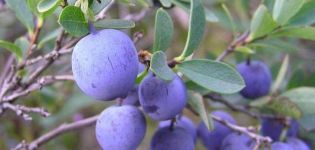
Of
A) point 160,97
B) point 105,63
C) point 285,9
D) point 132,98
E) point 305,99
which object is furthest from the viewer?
point 305,99

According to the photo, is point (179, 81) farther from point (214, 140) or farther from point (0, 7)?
point (0, 7)

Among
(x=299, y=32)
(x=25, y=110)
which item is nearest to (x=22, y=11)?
(x=25, y=110)

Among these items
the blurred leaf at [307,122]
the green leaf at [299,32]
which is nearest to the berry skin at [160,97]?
the green leaf at [299,32]

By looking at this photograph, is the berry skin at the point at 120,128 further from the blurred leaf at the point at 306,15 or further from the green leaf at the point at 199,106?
the blurred leaf at the point at 306,15

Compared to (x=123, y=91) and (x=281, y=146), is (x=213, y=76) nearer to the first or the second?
(x=123, y=91)

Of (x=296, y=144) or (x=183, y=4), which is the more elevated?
(x=183, y=4)

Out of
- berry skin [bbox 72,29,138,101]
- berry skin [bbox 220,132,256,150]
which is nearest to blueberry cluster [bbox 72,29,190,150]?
berry skin [bbox 72,29,138,101]
